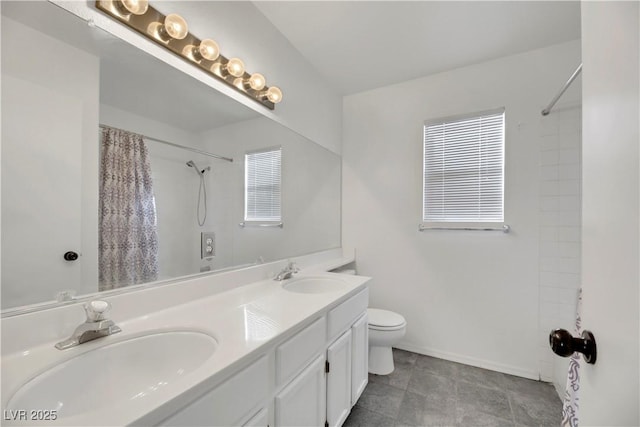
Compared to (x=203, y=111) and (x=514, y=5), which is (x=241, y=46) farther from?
(x=514, y=5)

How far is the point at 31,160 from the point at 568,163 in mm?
2887

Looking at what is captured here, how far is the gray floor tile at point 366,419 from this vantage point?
5.11 feet

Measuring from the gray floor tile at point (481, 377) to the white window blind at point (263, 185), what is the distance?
1.88 metres

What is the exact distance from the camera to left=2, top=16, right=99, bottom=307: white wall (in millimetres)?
764

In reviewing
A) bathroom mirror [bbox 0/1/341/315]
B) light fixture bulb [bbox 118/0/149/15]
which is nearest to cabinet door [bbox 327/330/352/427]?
bathroom mirror [bbox 0/1/341/315]

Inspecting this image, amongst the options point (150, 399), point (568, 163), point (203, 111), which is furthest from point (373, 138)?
point (150, 399)

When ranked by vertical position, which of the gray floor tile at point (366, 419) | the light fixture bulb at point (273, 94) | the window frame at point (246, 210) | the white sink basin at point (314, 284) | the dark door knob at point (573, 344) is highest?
the light fixture bulb at point (273, 94)

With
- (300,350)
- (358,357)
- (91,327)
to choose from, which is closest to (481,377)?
(358,357)

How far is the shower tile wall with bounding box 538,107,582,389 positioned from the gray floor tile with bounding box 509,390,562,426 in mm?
160

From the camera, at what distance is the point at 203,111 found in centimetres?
138

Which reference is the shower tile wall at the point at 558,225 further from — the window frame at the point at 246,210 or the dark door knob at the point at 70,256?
the dark door knob at the point at 70,256

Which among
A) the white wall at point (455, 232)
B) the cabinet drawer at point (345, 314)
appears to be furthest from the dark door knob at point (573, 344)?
the white wall at point (455, 232)

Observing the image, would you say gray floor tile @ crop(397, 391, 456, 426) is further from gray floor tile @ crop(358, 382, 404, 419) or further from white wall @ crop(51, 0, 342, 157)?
white wall @ crop(51, 0, 342, 157)

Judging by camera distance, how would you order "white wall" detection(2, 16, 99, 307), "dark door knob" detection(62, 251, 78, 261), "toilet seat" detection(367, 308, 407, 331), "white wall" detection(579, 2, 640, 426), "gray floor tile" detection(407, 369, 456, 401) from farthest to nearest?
"toilet seat" detection(367, 308, 407, 331), "gray floor tile" detection(407, 369, 456, 401), "dark door knob" detection(62, 251, 78, 261), "white wall" detection(2, 16, 99, 307), "white wall" detection(579, 2, 640, 426)
